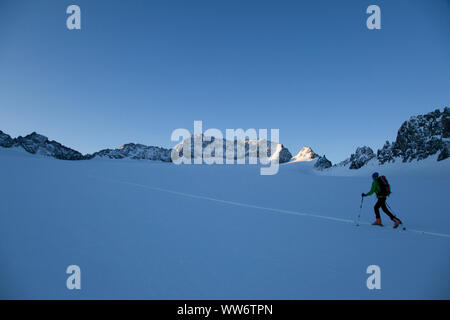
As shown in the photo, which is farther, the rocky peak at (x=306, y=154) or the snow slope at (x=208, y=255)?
the rocky peak at (x=306, y=154)

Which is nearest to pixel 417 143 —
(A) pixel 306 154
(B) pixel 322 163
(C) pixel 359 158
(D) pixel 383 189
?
(C) pixel 359 158

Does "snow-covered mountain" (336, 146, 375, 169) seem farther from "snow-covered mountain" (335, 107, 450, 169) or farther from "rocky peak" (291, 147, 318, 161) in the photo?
"rocky peak" (291, 147, 318, 161)

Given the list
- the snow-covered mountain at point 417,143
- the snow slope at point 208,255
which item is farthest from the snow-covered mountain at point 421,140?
the snow slope at point 208,255

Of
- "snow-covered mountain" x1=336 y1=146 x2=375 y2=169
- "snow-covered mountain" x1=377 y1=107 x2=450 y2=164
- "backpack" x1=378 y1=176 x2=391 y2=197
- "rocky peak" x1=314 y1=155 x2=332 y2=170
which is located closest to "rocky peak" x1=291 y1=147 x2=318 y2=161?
"rocky peak" x1=314 y1=155 x2=332 y2=170

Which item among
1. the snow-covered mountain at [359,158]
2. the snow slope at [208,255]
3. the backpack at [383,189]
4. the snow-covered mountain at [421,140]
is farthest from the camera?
the snow-covered mountain at [359,158]

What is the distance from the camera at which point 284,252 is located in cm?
474

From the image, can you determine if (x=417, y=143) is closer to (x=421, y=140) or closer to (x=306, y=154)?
(x=421, y=140)

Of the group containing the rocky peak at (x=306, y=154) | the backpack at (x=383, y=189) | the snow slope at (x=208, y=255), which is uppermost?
the rocky peak at (x=306, y=154)

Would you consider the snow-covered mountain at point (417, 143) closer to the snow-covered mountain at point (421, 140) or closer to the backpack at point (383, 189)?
the snow-covered mountain at point (421, 140)

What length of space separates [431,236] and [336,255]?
397 cm

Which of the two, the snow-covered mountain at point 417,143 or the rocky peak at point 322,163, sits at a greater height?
the snow-covered mountain at point 417,143

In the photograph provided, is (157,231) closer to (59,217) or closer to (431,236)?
(59,217)

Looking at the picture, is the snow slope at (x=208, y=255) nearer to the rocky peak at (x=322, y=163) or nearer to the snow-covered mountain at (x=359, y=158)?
the rocky peak at (x=322, y=163)

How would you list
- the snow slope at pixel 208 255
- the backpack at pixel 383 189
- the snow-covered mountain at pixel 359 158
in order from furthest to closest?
1. the snow-covered mountain at pixel 359 158
2. the backpack at pixel 383 189
3. the snow slope at pixel 208 255
